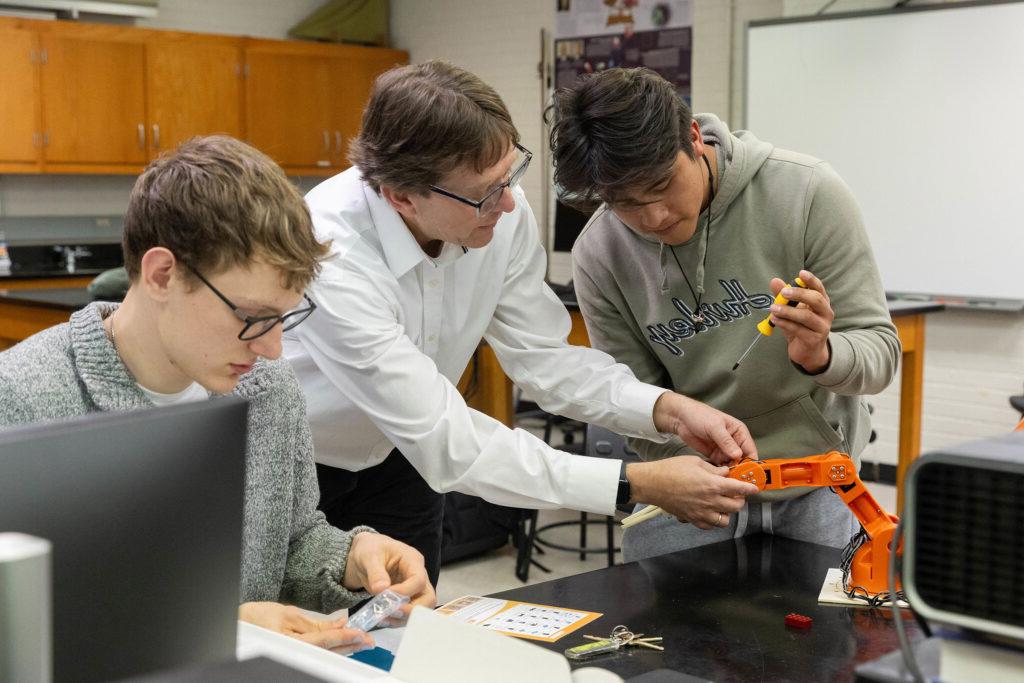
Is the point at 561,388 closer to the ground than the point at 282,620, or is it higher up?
higher up

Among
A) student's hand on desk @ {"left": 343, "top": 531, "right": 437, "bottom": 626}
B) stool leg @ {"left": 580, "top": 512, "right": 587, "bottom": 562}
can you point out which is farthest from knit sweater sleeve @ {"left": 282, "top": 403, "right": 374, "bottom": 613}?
stool leg @ {"left": 580, "top": 512, "right": 587, "bottom": 562}

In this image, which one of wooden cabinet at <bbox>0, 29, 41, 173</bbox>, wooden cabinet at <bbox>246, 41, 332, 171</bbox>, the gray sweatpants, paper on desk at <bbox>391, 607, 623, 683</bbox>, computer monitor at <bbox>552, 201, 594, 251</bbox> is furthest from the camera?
wooden cabinet at <bbox>246, 41, 332, 171</bbox>

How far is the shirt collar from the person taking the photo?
1811mm

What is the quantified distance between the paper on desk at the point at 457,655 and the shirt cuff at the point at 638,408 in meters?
1.00

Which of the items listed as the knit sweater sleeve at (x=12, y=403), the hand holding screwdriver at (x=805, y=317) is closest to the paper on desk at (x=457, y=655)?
the knit sweater sleeve at (x=12, y=403)

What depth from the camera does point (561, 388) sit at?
202 cm

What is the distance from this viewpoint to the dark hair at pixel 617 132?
1.67 meters

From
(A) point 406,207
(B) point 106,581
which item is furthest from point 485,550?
(B) point 106,581

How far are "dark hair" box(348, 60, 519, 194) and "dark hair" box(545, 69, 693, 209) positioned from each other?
0.34 feet

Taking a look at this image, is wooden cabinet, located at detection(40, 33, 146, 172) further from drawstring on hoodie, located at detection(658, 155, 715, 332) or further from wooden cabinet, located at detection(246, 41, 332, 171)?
drawstring on hoodie, located at detection(658, 155, 715, 332)

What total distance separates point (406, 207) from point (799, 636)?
913 millimetres

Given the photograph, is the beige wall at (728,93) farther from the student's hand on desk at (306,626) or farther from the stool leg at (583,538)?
the student's hand on desk at (306,626)

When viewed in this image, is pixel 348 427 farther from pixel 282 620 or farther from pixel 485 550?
pixel 485 550

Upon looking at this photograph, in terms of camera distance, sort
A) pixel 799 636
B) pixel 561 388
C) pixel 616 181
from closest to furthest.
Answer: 1. pixel 799 636
2. pixel 616 181
3. pixel 561 388
